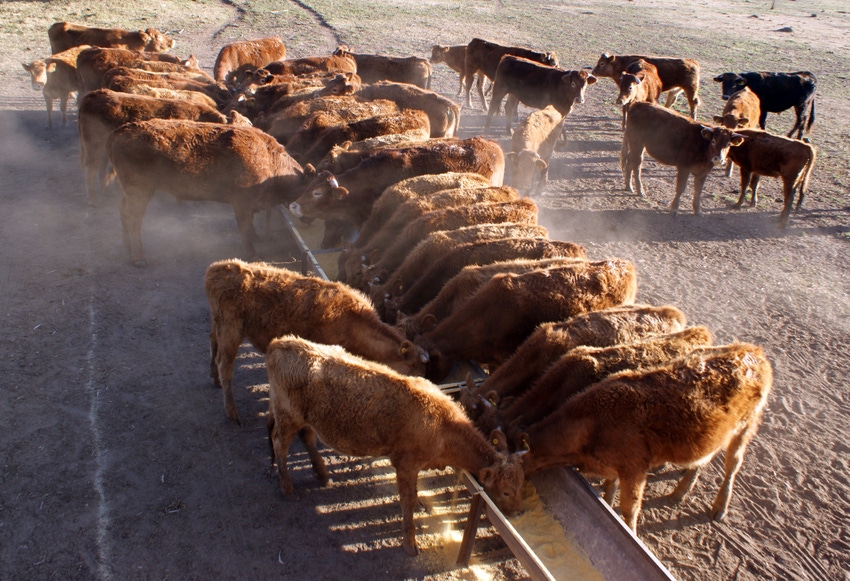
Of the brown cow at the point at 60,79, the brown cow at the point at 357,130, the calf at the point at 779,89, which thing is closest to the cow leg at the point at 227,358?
the brown cow at the point at 357,130

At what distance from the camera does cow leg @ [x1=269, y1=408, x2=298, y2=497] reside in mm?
5613

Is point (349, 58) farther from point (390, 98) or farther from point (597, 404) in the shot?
point (597, 404)

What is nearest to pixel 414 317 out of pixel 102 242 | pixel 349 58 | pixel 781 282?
pixel 102 242

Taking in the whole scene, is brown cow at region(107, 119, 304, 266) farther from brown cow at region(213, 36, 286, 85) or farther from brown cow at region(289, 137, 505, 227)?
brown cow at region(213, 36, 286, 85)

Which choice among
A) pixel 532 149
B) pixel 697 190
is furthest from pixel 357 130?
pixel 697 190

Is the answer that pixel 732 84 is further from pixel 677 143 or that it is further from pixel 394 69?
pixel 394 69

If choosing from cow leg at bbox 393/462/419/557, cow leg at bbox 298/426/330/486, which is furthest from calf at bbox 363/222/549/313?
cow leg at bbox 393/462/419/557

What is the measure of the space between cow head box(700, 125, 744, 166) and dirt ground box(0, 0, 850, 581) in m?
1.27

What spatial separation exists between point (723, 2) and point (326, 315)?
5284cm

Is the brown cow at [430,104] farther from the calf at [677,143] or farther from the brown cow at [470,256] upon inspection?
the brown cow at [470,256]

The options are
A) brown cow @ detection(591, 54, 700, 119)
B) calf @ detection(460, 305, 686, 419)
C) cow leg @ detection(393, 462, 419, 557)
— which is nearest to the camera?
cow leg @ detection(393, 462, 419, 557)

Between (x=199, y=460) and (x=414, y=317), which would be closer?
(x=199, y=460)

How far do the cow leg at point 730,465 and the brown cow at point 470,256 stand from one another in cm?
293

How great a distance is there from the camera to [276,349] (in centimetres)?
554
